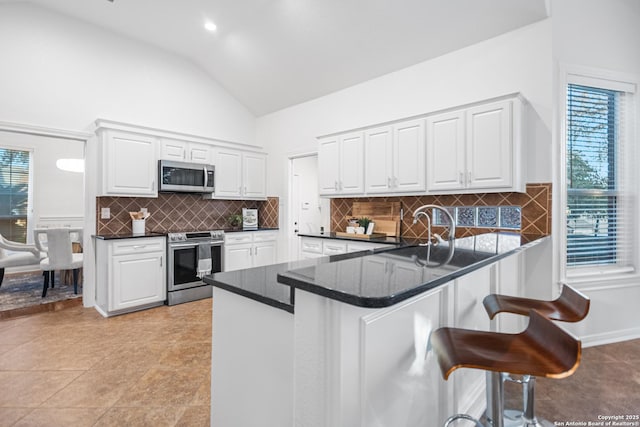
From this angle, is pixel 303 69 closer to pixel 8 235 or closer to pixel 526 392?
pixel 526 392

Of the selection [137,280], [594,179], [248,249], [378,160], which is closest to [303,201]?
[248,249]

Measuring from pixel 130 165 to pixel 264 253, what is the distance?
2329 millimetres

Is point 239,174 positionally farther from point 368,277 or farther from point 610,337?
point 610,337

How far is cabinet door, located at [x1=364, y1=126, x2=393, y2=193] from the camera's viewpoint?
12.3 feet

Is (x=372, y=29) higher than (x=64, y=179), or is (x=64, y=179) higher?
(x=372, y=29)

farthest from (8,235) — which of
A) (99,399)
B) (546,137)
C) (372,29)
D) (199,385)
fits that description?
(546,137)

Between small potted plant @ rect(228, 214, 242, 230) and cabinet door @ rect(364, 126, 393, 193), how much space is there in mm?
2481

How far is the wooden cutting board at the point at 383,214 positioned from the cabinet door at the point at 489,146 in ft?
3.70

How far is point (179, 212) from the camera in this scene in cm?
495

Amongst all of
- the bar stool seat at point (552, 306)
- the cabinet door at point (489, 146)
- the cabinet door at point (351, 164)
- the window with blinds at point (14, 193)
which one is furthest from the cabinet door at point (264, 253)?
the window with blinds at point (14, 193)

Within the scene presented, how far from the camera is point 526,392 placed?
1.53 m

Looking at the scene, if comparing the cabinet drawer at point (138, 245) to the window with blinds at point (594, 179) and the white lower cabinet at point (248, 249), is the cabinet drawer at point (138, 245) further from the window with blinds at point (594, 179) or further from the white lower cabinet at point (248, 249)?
the window with blinds at point (594, 179)

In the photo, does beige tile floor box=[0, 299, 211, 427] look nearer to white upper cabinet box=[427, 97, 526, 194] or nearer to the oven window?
the oven window

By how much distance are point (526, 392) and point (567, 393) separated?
1122 mm
